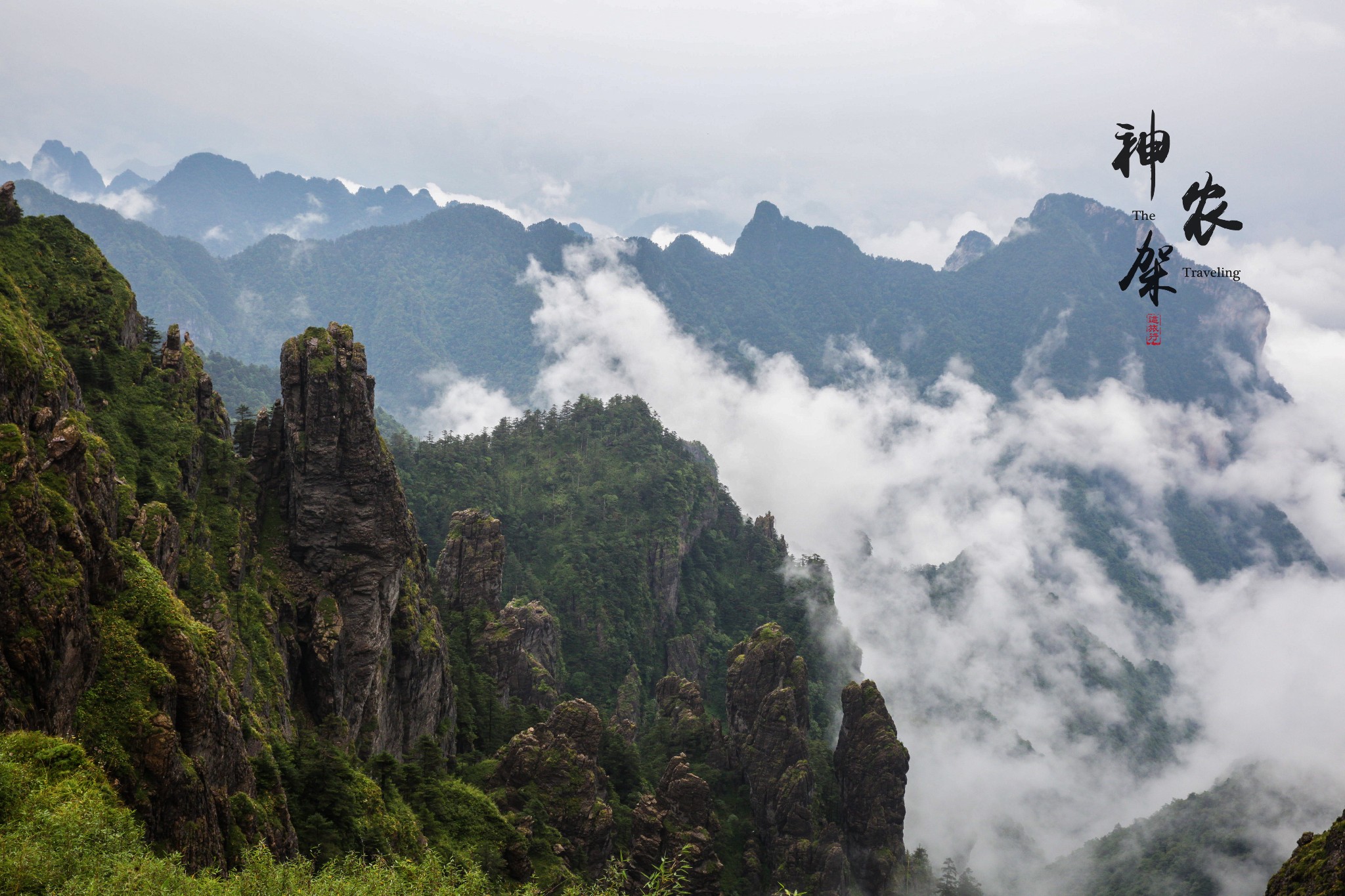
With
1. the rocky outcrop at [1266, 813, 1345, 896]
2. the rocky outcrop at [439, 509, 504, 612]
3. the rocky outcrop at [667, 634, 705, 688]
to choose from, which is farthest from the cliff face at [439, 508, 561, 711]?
the rocky outcrop at [1266, 813, 1345, 896]

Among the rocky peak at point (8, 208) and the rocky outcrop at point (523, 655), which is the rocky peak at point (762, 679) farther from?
the rocky peak at point (8, 208)

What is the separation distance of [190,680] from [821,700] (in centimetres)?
12087

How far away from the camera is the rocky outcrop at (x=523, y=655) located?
87250mm

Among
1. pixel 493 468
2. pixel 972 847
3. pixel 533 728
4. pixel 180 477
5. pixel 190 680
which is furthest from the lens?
pixel 493 468

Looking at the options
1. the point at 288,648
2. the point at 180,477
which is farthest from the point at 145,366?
the point at 288,648

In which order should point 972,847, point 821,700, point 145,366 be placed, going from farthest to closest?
1. point 972,847
2. point 821,700
3. point 145,366

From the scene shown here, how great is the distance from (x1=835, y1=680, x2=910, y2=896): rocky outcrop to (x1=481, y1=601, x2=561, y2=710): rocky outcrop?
117 feet

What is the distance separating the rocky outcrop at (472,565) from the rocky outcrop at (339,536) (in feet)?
99.9

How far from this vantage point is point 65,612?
76.3 ft

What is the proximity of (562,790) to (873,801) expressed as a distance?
40.6m

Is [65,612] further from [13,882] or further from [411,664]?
[411,664]

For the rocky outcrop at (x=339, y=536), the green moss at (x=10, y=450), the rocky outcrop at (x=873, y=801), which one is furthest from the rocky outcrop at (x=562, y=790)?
the green moss at (x=10, y=450)

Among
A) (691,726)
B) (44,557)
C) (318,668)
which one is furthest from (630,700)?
(44,557)

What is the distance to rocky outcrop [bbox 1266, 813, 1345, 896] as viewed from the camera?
96.8 feet
